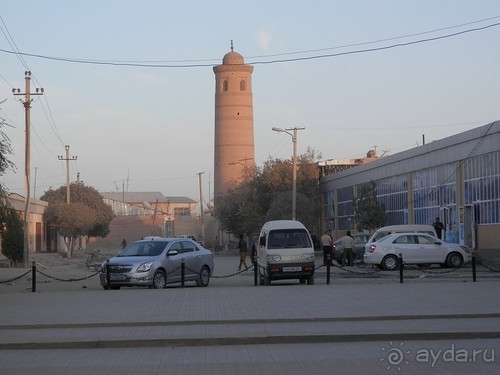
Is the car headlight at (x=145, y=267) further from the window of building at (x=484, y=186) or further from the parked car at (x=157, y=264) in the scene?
the window of building at (x=484, y=186)

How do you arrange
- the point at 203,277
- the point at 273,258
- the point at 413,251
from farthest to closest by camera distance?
the point at 413,251, the point at 203,277, the point at 273,258

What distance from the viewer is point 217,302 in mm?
20125

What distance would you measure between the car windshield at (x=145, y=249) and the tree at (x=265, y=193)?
44.0 m

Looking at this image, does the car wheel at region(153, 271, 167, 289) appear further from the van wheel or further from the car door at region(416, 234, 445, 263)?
the car door at region(416, 234, 445, 263)

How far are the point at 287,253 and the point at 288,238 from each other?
782 mm

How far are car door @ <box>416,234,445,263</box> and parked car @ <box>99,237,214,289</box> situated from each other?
399 inches

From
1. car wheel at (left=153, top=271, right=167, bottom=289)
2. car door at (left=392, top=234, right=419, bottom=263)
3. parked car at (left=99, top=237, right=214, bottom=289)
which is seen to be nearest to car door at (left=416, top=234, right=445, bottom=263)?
car door at (left=392, top=234, right=419, bottom=263)

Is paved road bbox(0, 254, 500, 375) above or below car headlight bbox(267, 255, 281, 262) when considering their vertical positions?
below

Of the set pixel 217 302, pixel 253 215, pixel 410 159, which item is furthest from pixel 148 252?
pixel 253 215

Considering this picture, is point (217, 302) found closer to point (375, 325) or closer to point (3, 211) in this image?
point (375, 325)

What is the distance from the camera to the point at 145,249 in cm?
2644

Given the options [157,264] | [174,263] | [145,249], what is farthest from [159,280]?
[145,249]

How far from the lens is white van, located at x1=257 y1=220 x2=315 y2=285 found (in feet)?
88.2

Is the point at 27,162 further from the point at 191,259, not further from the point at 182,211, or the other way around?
the point at 182,211
